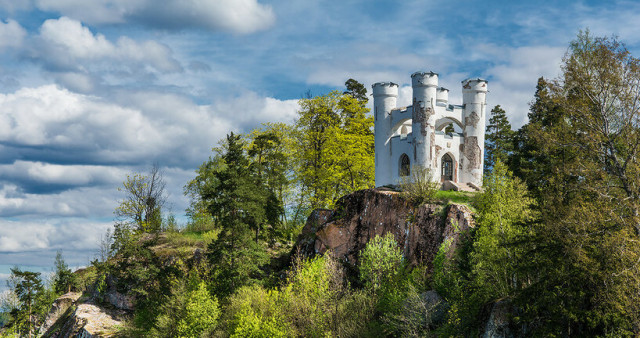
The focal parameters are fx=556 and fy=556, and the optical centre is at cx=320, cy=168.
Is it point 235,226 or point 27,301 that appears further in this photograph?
point 27,301

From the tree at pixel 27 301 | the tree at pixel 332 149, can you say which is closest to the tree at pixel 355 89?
the tree at pixel 332 149

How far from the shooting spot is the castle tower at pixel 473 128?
38562 mm

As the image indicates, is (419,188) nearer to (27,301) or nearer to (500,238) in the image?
(500,238)

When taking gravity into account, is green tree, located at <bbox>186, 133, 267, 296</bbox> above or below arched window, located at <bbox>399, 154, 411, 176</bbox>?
below

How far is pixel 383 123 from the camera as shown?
136ft

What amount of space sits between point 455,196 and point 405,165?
532cm

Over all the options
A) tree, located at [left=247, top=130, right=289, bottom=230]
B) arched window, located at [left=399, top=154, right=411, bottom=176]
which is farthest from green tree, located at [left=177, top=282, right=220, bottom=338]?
arched window, located at [left=399, top=154, right=411, bottom=176]

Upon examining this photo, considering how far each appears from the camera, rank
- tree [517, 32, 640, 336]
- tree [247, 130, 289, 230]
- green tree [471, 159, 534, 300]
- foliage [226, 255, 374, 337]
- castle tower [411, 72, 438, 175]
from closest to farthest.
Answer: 1. tree [517, 32, 640, 336]
2. green tree [471, 159, 534, 300]
3. foliage [226, 255, 374, 337]
4. tree [247, 130, 289, 230]
5. castle tower [411, 72, 438, 175]

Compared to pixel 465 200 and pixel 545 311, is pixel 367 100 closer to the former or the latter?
pixel 465 200

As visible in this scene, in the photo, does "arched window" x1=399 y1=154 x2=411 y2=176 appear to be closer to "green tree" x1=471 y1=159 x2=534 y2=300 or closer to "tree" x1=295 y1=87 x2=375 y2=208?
"tree" x1=295 y1=87 x2=375 y2=208

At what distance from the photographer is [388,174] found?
133 feet

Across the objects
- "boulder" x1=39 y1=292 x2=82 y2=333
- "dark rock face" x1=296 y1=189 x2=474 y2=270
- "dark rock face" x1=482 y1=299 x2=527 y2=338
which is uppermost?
"dark rock face" x1=296 y1=189 x2=474 y2=270

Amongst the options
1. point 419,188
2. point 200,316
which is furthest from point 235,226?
point 419,188

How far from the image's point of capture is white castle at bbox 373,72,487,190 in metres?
37.7
